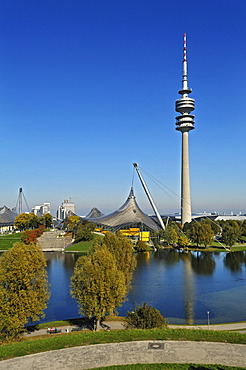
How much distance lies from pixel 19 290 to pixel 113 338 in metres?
6.29

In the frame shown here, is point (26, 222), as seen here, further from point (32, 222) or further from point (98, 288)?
point (98, 288)

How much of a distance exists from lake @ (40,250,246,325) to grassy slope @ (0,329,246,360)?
22.4 ft

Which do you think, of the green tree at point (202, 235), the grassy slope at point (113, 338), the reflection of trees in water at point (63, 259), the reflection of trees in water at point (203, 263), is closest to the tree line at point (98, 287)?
the grassy slope at point (113, 338)

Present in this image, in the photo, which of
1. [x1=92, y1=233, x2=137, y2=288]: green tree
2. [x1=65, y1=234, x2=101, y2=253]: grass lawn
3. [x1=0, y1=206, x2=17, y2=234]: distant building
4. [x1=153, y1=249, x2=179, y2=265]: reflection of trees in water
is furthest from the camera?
[x1=0, y1=206, x2=17, y2=234]: distant building

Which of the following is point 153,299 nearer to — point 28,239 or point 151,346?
point 151,346

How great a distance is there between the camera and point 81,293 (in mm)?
20359

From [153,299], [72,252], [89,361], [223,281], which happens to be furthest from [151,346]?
[72,252]

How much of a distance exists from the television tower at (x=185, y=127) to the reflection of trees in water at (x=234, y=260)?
41.0 metres

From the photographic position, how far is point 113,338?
53.2ft

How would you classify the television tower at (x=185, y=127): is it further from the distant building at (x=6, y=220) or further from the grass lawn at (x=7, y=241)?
the distant building at (x=6, y=220)

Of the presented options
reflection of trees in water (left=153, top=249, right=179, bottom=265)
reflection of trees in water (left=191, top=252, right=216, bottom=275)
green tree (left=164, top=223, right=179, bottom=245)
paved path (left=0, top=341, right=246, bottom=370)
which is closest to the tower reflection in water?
reflection of trees in water (left=191, top=252, right=216, bottom=275)

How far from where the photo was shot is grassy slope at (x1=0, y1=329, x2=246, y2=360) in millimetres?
15294

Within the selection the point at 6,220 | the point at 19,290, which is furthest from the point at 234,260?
the point at 6,220

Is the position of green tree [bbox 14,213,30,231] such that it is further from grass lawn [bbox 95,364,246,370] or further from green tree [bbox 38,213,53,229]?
grass lawn [bbox 95,364,246,370]
